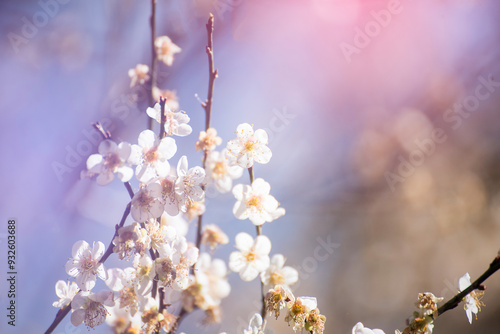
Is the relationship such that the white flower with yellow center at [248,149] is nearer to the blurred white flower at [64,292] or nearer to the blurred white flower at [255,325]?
the blurred white flower at [255,325]

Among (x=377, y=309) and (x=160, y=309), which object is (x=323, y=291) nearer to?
(x=377, y=309)

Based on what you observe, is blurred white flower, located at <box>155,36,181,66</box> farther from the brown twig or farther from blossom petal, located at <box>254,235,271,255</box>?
blossom petal, located at <box>254,235,271,255</box>

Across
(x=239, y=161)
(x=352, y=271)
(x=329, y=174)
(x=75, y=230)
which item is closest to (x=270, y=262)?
(x=239, y=161)

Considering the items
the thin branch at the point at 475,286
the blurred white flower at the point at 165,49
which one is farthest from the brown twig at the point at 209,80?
the thin branch at the point at 475,286

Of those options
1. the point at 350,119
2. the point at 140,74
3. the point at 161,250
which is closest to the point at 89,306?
the point at 161,250

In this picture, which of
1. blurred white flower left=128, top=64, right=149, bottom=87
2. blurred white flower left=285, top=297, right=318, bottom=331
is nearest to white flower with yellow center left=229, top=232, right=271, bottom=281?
blurred white flower left=285, top=297, right=318, bottom=331

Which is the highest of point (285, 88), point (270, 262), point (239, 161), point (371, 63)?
point (371, 63)
